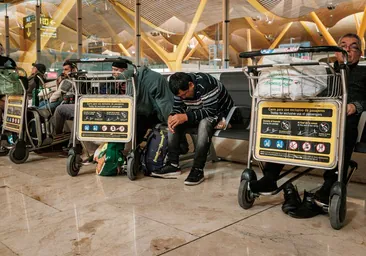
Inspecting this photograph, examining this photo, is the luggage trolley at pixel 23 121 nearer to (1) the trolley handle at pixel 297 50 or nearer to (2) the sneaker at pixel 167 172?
(2) the sneaker at pixel 167 172

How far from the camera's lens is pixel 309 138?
2.28 metres

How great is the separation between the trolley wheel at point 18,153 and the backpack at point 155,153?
1.49m

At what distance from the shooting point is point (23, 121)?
4066 millimetres

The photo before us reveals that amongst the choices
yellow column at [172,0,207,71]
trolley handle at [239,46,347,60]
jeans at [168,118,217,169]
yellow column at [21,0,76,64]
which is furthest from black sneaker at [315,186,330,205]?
yellow column at [21,0,76,64]

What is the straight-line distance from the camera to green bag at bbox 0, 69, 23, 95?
429 cm

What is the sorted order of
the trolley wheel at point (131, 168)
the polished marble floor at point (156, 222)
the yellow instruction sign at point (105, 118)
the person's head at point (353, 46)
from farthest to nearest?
the yellow instruction sign at point (105, 118) → the trolley wheel at point (131, 168) → the person's head at point (353, 46) → the polished marble floor at point (156, 222)

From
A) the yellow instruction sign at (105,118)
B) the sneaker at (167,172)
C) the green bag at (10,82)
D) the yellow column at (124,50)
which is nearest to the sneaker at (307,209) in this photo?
the sneaker at (167,172)

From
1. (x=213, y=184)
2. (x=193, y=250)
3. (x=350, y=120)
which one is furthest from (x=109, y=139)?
(x=350, y=120)

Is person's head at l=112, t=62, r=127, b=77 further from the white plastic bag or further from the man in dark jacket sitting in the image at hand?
the white plastic bag

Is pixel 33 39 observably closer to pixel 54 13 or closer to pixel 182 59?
pixel 54 13

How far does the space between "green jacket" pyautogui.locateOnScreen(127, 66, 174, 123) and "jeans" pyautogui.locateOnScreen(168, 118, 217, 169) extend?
323 mm

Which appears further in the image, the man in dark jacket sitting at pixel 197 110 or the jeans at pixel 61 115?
the jeans at pixel 61 115

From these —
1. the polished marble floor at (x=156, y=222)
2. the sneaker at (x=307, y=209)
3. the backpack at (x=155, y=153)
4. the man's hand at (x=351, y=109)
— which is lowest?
the polished marble floor at (x=156, y=222)

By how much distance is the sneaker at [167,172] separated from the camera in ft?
11.2
